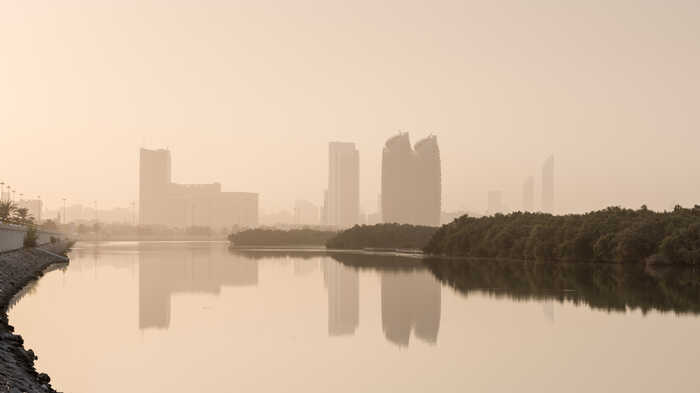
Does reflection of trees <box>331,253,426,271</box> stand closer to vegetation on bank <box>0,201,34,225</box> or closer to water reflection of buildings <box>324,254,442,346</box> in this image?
water reflection of buildings <box>324,254,442,346</box>

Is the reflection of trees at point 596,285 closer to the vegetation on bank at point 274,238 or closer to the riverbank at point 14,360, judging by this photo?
the riverbank at point 14,360

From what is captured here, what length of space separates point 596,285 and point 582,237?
34.9 meters

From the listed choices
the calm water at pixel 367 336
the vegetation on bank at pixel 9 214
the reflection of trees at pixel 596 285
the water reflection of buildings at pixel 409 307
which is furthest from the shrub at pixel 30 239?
the reflection of trees at pixel 596 285

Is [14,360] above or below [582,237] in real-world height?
below

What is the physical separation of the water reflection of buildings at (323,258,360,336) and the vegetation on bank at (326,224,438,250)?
257ft

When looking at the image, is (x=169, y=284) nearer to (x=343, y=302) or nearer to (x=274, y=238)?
(x=343, y=302)

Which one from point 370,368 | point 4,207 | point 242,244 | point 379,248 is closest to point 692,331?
point 370,368

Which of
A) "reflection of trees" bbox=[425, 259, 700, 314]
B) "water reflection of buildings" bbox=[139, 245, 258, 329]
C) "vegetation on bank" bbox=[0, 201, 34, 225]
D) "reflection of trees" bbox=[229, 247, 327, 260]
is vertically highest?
"vegetation on bank" bbox=[0, 201, 34, 225]

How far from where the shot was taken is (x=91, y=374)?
69.7 ft

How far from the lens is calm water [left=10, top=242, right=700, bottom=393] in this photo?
67.6ft

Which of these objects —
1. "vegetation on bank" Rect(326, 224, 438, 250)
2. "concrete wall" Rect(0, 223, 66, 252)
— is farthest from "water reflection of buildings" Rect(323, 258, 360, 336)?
"vegetation on bank" Rect(326, 224, 438, 250)

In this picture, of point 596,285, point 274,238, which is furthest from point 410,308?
point 274,238

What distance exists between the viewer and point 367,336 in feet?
94.1

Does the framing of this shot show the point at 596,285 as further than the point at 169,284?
No
